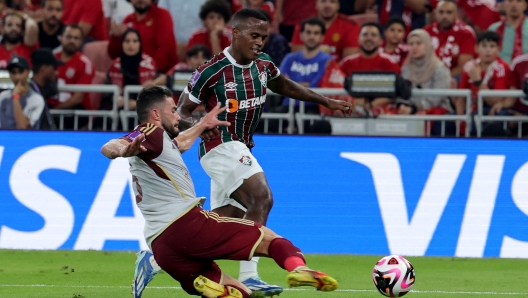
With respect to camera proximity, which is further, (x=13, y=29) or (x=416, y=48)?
(x=13, y=29)

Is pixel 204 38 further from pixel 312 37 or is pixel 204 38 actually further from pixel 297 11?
pixel 312 37

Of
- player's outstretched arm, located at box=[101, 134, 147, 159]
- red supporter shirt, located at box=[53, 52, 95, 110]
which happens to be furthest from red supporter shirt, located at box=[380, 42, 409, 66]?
player's outstretched arm, located at box=[101, 134, 147, 159]

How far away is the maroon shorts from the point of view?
258 inches

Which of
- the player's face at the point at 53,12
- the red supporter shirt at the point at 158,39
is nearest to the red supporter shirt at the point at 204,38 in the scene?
the red supporter shirt at the point at 158,39

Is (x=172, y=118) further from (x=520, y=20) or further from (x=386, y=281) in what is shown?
(x=520, y=20)

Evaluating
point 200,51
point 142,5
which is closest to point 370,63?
point 200,51

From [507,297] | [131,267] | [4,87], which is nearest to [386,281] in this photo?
[507,297]

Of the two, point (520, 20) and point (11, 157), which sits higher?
point (520, 20)

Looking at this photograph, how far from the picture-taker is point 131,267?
34.0 feet

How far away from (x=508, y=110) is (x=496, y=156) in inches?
52.0

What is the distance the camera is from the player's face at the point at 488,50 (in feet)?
44.2

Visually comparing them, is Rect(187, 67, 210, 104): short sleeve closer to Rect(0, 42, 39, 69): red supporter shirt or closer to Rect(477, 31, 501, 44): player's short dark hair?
Rect(477, 31, 501, 44): player's short dark hair

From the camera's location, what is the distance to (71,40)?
14977mm

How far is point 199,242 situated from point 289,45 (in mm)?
8889
